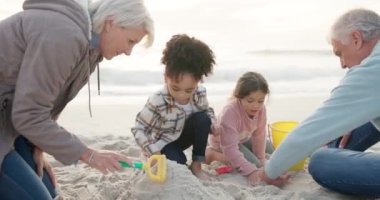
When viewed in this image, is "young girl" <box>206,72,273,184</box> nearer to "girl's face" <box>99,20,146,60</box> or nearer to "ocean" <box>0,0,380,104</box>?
"girl's face" <box>99,20,146,60</box>

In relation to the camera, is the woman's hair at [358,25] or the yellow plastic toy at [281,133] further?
the yellow plastic toy at [281,133]

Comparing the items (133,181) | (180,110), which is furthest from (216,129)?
(133,181)

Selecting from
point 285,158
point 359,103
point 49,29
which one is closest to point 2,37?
point 49,29

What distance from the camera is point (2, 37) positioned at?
88.6 inches

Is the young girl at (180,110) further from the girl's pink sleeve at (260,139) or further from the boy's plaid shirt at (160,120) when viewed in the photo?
the girl's pink sleeve at (260,139)

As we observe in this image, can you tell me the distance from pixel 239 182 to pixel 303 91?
261cm

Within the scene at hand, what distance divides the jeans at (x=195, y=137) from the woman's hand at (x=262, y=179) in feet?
0.92

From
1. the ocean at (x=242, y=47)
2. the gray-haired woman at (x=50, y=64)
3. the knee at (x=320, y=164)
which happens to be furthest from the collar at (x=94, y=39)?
the ocean at (x=242, y=47)

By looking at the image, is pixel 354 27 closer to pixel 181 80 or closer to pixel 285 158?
pixel 285 158

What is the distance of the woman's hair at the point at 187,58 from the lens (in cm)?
294

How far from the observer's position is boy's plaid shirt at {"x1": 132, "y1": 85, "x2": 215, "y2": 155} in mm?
3078

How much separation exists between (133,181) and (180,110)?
663 mm

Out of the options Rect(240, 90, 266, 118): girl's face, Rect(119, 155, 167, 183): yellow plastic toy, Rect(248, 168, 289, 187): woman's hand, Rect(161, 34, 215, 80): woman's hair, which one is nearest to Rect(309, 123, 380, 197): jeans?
Rect(248, 168, 289, 187): woman's hand

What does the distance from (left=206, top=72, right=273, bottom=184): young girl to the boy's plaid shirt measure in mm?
144
